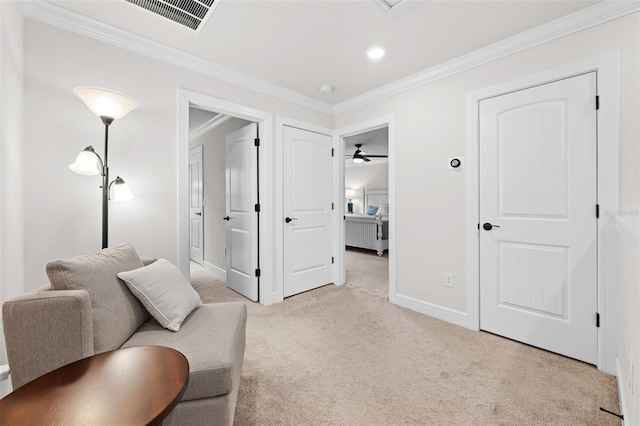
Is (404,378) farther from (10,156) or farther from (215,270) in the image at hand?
(215,270)

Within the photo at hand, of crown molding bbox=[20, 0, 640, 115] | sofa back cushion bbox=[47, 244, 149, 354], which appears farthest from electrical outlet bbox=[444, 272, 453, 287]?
sofa back cushion bbox=[47, 244, 149, 354]

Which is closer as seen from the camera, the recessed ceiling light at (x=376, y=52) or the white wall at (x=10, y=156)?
the white wall at (x=10, y=156)

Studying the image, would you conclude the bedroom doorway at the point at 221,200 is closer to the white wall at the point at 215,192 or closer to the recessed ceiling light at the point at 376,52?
the white wall at the point at 215,192

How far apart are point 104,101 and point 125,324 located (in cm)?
138

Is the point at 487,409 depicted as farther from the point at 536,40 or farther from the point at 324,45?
the point at 324,45

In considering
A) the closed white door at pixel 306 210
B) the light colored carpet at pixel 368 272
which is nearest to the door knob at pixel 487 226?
the light colored carpet at pixel 368 272

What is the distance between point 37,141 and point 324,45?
85.0 inches

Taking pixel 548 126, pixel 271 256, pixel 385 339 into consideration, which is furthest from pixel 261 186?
pixel 548 126

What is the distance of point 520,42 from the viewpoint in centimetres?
212

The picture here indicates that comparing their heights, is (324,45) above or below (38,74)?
above

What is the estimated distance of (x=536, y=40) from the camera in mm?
2059

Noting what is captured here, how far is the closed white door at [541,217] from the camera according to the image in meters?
1.88

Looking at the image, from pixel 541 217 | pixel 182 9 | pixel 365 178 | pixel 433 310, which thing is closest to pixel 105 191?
pixel 182 9

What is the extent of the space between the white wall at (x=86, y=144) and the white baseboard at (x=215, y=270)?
1.83 meters
